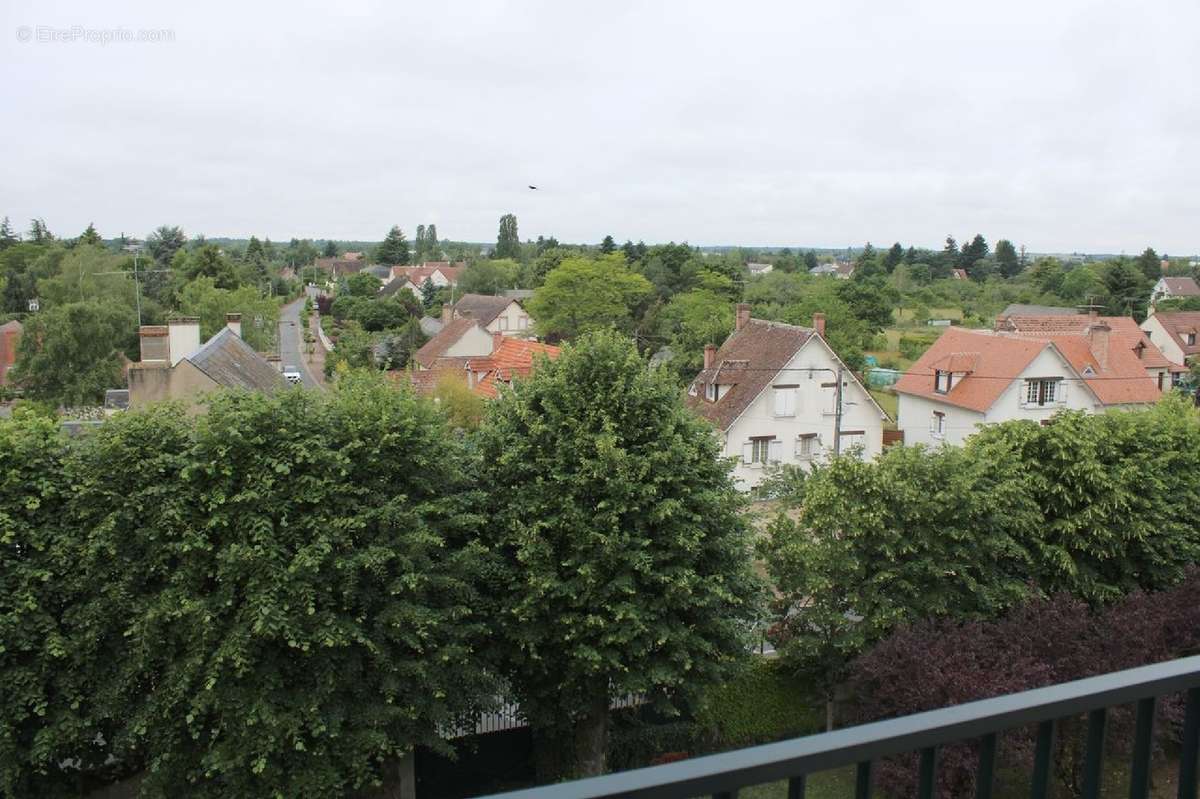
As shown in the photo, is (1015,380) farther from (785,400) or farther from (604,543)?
(604,543)

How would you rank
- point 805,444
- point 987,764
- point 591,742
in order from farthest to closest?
point 805,444
point 591,742
point 987,764

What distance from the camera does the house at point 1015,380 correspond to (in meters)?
33.5

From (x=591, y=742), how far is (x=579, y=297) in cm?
4520

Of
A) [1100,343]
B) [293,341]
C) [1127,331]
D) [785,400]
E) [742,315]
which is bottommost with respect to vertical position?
[293,341]

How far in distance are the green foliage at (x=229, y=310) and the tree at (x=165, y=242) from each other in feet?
193

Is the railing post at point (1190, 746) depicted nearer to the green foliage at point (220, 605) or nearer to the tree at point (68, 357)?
the green foliage at point (220, 605)

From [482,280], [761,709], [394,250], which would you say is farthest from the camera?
[394,250]

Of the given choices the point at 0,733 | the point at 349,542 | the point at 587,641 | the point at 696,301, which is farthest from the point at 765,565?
the point at 696,301

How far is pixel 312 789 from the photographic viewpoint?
36.1 ft

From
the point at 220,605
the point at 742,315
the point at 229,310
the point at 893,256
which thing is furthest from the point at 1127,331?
the point at 893,256

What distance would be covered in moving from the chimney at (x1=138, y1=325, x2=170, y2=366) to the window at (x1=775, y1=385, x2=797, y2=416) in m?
18.6

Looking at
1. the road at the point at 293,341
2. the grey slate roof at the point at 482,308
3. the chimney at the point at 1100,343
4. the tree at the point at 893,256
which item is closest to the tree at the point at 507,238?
the road at the point at 293,341

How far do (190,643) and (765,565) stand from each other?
9537 mm

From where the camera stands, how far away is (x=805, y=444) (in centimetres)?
Answer: 3161
